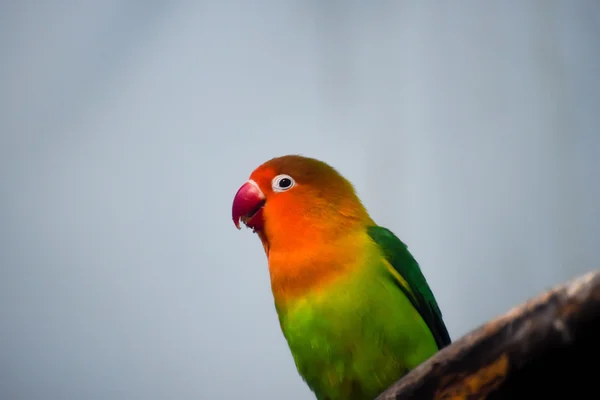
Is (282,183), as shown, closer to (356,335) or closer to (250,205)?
(250,205)

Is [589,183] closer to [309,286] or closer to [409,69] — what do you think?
[409,69]

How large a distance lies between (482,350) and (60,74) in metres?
2.73

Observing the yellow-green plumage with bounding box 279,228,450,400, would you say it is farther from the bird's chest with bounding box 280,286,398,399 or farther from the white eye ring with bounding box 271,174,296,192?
the white eye ring with bounding box 271,174,296,192

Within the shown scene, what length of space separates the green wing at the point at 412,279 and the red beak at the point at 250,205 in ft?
1.45

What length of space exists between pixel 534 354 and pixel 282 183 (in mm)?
1226

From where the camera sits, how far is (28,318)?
2.88 meters

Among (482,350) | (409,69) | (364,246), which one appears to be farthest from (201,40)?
(482,350)

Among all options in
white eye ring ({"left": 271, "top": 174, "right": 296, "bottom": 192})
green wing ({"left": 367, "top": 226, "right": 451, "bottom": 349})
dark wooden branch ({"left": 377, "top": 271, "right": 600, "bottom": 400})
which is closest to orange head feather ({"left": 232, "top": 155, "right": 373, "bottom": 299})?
white eye ring ({"left": 271, "top": 174, "right": 296, "bottom": 192})

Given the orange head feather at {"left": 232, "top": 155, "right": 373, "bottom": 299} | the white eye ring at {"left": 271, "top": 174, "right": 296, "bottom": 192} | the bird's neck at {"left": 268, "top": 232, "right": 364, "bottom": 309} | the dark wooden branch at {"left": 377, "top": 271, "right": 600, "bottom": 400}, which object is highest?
the white eye ring at {"left": 271, "top": 174, "right": 296, "bottom": 192}

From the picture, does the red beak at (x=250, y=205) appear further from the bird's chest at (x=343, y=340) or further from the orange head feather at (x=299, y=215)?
the bird's chest at (x=343, y=340)

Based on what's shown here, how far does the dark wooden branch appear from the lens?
96 cm

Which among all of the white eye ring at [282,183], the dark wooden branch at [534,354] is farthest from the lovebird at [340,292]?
the dark wooden branch at [534,354]

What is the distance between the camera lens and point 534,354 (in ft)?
3.40

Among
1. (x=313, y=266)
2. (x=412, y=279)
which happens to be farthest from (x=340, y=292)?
(x=412, y=279)
